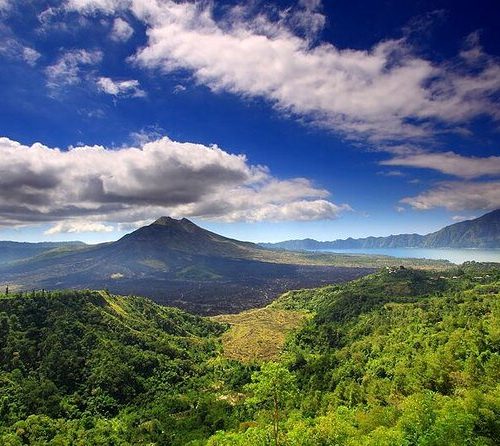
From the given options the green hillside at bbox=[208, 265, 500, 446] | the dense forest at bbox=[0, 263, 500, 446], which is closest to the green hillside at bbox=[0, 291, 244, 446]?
the dense forest at bbox=[0, 263, 500, 446]

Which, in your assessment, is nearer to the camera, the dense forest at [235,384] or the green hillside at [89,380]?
the dense forest at [235,384]

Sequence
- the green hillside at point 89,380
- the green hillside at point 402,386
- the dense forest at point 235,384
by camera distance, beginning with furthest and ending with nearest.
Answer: the green hillside at point 89,380, the dense forest at point 235,384, the green hillside at point 402,386

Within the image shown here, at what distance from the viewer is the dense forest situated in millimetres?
65513

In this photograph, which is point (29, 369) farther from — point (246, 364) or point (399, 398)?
point (399, 398)

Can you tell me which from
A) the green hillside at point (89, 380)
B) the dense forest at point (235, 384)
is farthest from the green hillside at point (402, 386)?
the green hillside at point (89, 380)

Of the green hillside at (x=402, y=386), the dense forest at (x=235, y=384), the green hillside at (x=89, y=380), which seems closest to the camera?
the green hillside at (x=402, y=386)

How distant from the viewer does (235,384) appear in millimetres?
163375

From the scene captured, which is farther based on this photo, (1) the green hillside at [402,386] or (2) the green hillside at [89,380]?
(2) the green hillside at [89,380]

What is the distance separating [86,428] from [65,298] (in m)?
84.1

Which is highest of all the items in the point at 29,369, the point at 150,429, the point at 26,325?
the point at 26,325

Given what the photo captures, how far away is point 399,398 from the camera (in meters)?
101

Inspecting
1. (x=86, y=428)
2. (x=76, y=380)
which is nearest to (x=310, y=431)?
(x=86, y=428)

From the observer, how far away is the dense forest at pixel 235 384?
215ft

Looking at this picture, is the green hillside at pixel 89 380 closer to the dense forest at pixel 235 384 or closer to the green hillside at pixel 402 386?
the dense forest at pixel 235 384
